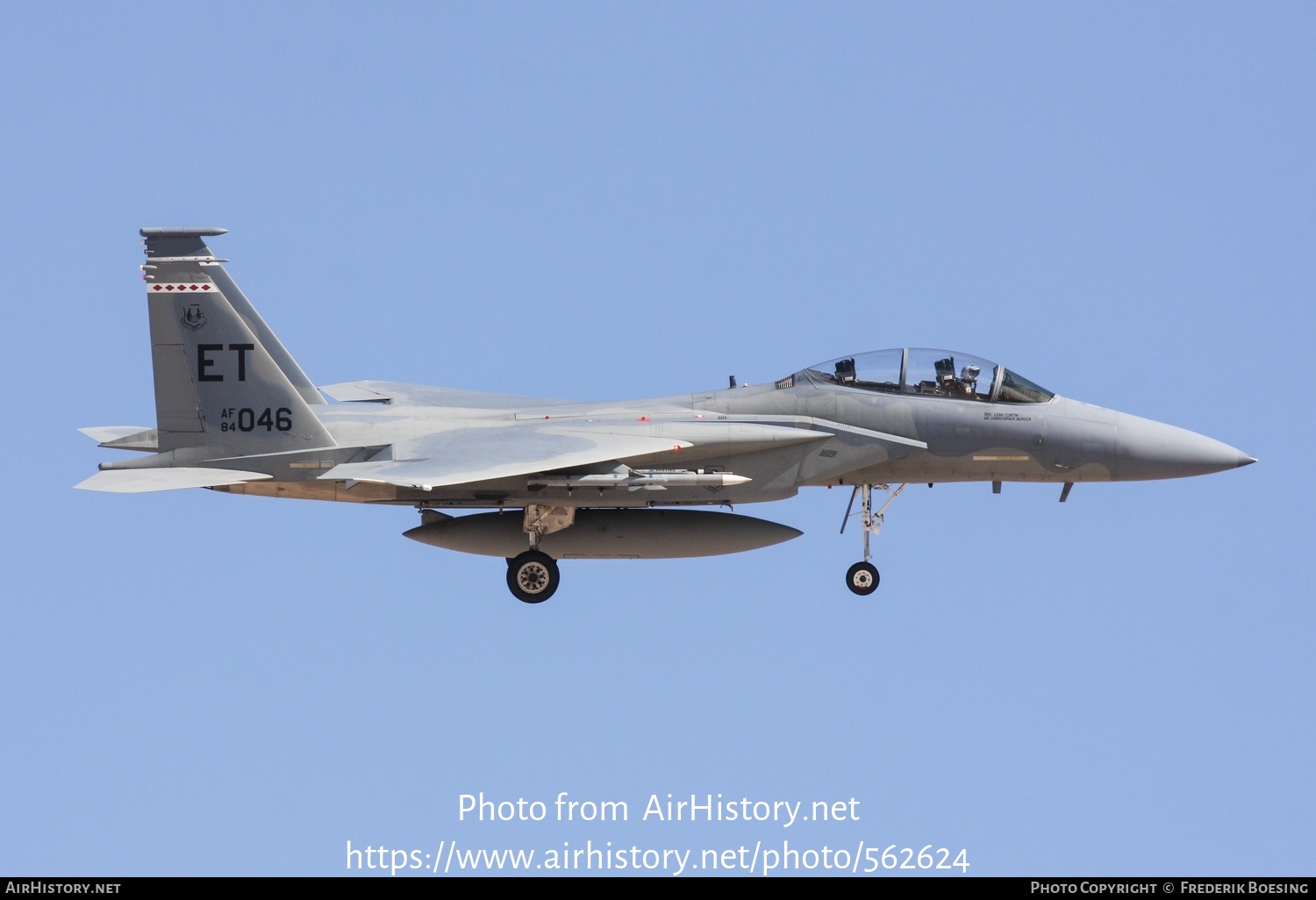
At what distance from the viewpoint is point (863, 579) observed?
24891 millimetres

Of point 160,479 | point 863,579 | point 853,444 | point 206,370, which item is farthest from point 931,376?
point 160,479

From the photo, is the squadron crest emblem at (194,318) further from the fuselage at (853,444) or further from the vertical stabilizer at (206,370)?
the fuselage at (853,444)

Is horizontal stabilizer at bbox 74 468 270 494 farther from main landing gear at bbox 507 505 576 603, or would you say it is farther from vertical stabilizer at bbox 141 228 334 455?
main landing gear at bbox 507 505 576 603

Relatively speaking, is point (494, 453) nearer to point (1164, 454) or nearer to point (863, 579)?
point (863, 579)

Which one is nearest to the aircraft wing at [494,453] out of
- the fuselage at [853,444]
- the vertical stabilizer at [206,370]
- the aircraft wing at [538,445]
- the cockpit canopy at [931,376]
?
the aircraft wing at [538,445]

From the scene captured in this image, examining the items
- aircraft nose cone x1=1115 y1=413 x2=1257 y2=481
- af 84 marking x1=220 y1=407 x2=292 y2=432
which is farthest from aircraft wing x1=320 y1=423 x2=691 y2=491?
aircraft nose cone x1=1115 y1=413 x2=1257 y2=481

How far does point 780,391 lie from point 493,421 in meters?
3.39

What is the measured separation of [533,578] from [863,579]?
389cm

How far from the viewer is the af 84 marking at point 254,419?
24016mm

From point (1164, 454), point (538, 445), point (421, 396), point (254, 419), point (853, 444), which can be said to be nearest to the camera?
point (538, 445)

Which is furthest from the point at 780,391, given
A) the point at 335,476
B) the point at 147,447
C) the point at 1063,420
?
the point at 147,447

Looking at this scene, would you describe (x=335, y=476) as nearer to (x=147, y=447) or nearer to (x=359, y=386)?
(x=147, y=447)

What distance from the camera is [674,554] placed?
24.5m

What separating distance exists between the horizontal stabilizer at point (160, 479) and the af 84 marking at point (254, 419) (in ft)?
1.68
